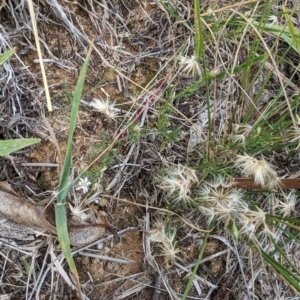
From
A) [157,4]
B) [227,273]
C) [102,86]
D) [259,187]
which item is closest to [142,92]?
[102,86]

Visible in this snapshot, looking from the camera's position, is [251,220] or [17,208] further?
[17,208]

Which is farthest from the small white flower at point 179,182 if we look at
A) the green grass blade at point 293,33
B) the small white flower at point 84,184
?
the green grass blade at point 293,33

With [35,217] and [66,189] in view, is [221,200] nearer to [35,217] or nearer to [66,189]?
[66,189]

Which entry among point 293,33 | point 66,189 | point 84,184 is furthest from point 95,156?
point 293,33

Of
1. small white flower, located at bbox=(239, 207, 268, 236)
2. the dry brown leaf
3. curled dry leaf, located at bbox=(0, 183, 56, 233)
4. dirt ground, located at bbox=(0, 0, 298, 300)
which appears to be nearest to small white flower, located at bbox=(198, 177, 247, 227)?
small white flower, located at bbox=(239, 207, 268, 236)

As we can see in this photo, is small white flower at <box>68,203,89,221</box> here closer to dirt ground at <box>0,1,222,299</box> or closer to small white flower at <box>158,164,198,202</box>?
dirt ground at <box>0,1,222,299</box>
